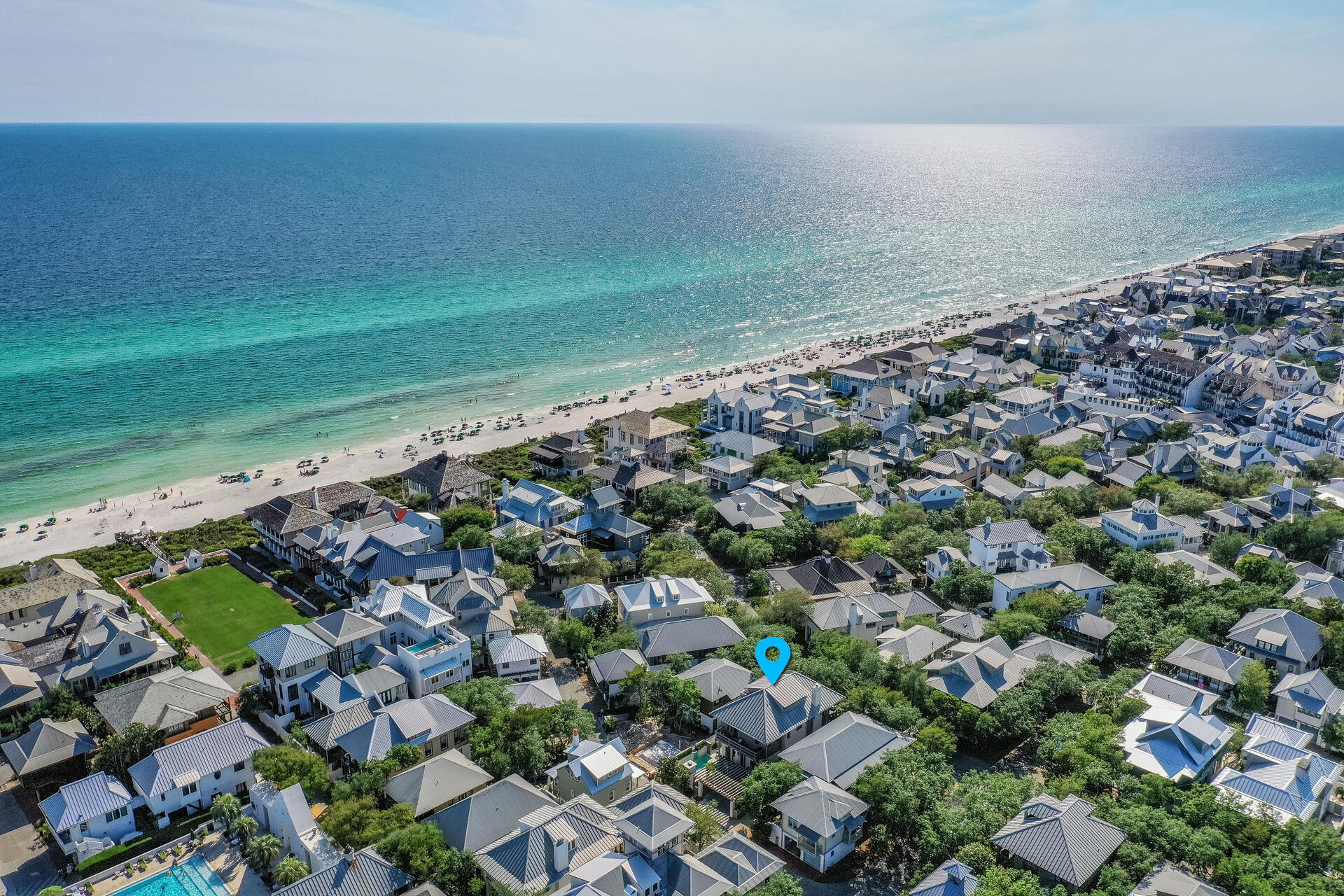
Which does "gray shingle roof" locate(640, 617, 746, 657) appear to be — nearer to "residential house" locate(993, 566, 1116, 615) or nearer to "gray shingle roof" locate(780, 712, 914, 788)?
"gray shingle roof" locate(780, 712, 914, 788)

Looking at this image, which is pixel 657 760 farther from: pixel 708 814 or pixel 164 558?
pixel 164 558

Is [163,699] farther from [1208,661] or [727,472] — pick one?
[1208,661]

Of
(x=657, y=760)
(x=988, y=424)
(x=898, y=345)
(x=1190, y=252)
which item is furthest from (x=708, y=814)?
(x=1190, y=252)

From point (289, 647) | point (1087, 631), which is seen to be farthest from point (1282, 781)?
point (289, 647)

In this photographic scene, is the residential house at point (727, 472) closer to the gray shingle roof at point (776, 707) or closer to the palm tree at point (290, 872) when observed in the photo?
the gray shingle roof at point (776, 707)

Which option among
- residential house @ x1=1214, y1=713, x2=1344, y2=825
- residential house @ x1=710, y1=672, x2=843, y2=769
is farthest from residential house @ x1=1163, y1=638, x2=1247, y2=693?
residential house @ x1=710, y1=672, x2=843, y2=769

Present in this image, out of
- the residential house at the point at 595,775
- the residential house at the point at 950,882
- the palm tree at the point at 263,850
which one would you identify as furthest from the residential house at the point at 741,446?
the palm tree at the point at 263,850
